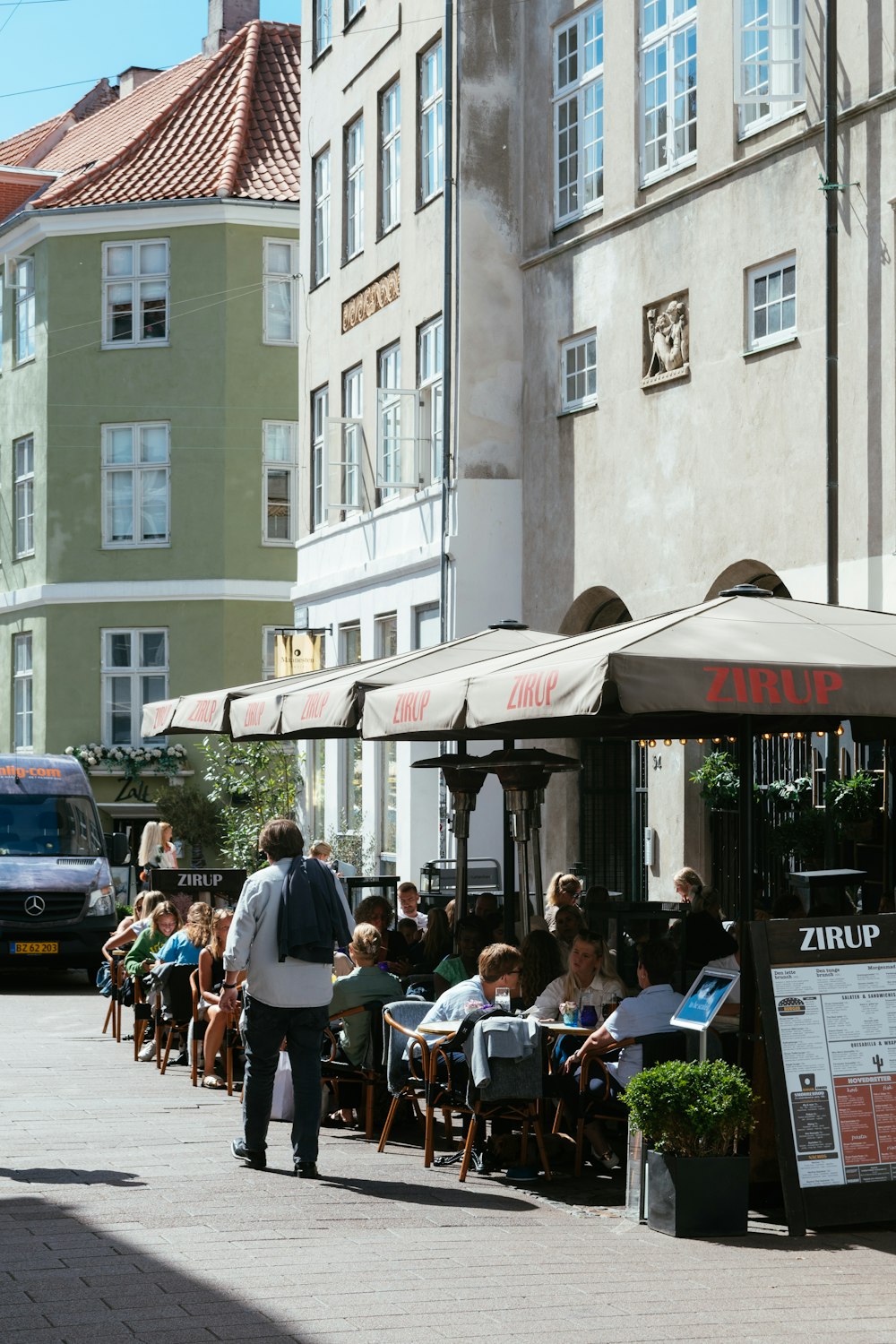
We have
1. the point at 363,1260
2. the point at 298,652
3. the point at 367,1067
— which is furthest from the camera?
the point at 298,652

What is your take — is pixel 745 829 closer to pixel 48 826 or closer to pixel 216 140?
pixel 48 826

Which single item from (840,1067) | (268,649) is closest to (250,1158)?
(840,1067)

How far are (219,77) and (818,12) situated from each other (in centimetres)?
2363

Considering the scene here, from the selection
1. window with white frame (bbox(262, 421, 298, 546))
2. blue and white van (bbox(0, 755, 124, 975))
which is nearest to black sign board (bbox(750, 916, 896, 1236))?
blue and white van (bbox(0, 755, 124, 975))

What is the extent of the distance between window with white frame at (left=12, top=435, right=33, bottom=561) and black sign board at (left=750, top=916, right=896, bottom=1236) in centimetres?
2954

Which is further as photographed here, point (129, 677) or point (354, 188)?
point (129, 677)

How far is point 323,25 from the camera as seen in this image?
29828mm

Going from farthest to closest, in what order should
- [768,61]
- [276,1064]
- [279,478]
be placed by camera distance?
[279,478] < [768,61] < [276,1064]

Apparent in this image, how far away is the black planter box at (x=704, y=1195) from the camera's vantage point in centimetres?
877

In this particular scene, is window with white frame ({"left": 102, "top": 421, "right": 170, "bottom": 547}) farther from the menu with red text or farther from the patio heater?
the menu with red text

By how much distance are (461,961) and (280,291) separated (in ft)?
78.3

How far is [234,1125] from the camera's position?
12.2 metres

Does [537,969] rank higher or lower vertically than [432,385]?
lower

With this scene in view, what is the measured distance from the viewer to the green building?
3519 centimetres
